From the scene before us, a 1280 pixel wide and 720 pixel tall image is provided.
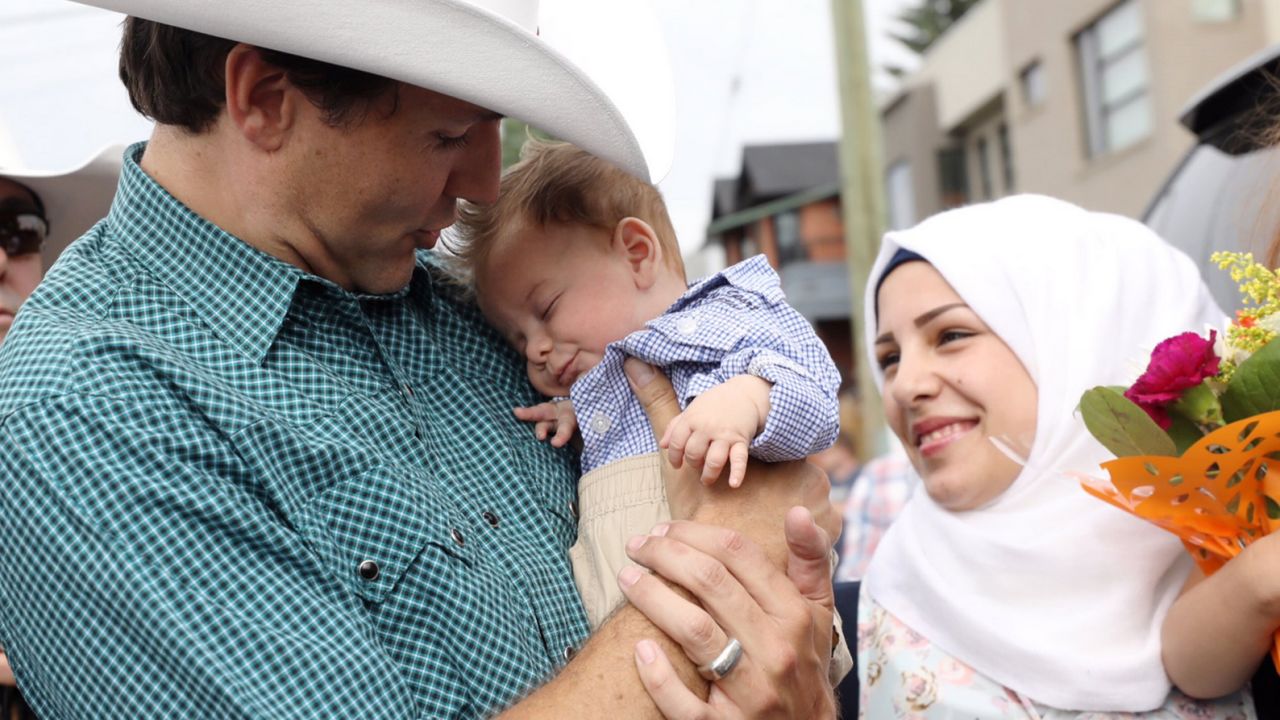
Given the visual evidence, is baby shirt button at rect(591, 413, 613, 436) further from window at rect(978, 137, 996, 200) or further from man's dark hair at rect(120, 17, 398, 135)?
window at rect(978, 137, 996, 200)

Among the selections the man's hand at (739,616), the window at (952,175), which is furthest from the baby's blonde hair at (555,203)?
the window at (952,175)

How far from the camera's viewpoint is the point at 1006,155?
23.9 m

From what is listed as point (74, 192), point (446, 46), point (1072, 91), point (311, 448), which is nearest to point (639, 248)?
point (446, 46)

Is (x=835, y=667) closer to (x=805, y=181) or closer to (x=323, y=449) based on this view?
(x=323, y=449)

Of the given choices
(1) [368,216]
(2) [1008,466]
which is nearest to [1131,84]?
(2) [1008,466]

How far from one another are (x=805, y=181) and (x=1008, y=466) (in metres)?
45.0

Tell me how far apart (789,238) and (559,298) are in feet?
142

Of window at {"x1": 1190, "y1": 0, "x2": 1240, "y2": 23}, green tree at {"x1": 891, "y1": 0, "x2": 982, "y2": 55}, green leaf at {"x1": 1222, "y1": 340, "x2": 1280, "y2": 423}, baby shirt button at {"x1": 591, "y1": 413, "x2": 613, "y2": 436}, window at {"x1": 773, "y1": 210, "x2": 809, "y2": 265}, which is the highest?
baby shirt button at {"x1": 591, "y1": 413, "x2": 613, "y2": 436}

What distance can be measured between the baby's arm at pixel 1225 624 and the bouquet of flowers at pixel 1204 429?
53 mm

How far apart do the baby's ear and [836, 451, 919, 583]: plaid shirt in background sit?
371 cm

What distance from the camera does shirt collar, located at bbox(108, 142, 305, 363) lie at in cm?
194

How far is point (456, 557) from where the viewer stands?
190cm

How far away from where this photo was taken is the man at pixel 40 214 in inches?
114

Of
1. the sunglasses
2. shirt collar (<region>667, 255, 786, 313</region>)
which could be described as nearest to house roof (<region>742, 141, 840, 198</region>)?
the sunglasses
